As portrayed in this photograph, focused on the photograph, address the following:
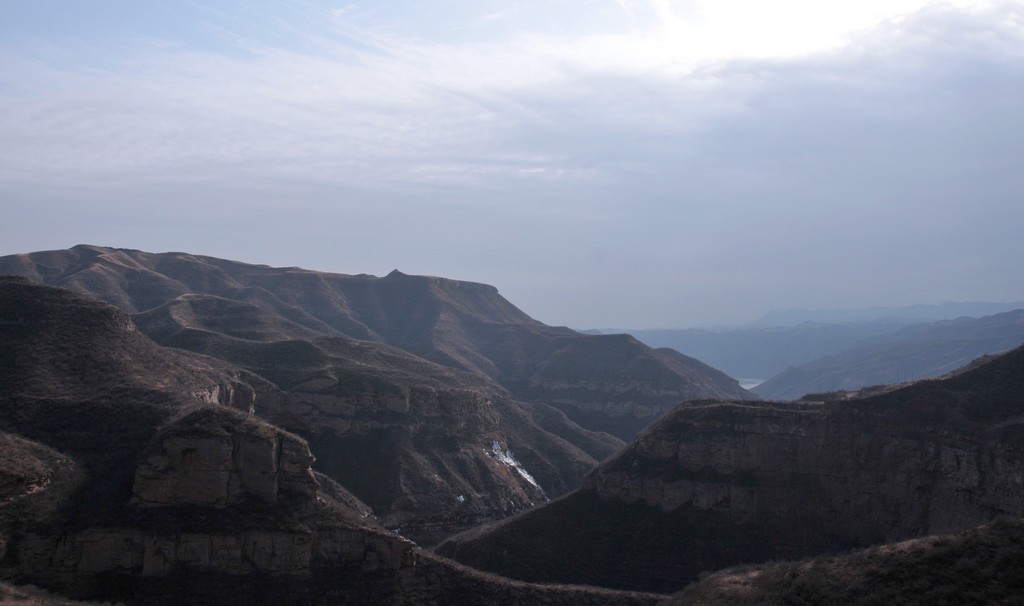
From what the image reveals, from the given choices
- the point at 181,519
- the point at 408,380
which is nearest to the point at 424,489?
the point at 408,380

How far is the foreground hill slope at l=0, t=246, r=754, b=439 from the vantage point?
151750 mm

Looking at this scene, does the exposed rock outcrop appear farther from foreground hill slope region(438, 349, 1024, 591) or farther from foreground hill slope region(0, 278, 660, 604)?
foreground hill slope region(438, 349, 1024, 591)

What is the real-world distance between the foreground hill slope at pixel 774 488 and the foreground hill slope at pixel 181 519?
10.4 metres

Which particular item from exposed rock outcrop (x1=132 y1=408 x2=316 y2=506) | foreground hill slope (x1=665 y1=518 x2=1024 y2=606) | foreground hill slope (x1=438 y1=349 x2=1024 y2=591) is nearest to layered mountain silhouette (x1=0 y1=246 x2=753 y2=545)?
foreground hill slope (x1=438 y1=349 x2=1024 y2=591)

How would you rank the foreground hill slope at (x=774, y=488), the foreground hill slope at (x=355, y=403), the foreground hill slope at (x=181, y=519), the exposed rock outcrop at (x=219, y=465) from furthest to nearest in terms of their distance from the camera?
the foreground hill slope at (x=355, y=403)
the foreground hill slope at (x=774, y=488)
the exposed rock outcrop at (x=219, y=465)
the foreground hill slope at (x=181, y=519)

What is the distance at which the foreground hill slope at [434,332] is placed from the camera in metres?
152

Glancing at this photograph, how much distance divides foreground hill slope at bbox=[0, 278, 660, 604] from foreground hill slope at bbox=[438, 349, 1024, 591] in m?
10.4

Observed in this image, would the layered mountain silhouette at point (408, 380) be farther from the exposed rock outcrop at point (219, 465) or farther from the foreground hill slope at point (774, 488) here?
the exposed rock outcrop at point (219, 465)

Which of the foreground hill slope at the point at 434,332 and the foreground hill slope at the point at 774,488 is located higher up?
the foreground hill slope at the point at 434,332

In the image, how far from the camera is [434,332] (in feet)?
583

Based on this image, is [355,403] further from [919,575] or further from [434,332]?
[434,332]

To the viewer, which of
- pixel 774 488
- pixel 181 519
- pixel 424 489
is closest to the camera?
pixel 181 519

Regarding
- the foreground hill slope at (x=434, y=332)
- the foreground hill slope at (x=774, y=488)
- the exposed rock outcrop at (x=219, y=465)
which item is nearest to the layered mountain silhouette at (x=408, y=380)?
the foreground hill slope at (x=434, y=332)

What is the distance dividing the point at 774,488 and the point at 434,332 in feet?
385
